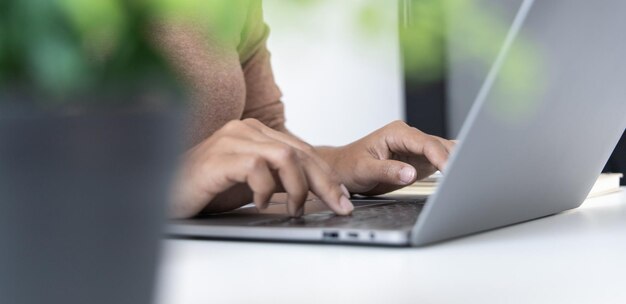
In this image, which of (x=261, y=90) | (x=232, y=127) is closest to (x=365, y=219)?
(x=232, y=127)

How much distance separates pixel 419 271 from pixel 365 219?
0.20 metres

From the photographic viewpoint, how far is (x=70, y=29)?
6.0 inches

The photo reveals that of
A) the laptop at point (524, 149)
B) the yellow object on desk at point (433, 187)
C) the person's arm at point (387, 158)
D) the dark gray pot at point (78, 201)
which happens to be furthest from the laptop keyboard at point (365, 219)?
the dark gray pot at point (78, 201)

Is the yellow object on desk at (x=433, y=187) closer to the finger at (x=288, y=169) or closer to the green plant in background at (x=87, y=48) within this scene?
the finger at (x=288, y=169)

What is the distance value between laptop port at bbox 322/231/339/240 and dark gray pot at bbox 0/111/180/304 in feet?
1.31

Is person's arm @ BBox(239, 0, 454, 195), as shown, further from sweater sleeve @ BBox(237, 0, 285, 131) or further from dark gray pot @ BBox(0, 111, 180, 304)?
dark gray pot @ BBox(0, 111, 180, 304)

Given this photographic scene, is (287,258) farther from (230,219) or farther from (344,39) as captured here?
(344,39)

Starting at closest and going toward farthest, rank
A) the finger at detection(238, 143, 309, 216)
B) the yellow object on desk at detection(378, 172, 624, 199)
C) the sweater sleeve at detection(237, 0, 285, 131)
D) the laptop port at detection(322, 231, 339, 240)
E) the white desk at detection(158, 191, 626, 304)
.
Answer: the white desk at detection(158, 191, 626, 304) < the laptop port at detection(322, 231, 339, 240) < the finger at detection(238, 143, 309, 216) < the yellow object on desk at detection(378, 172, 624, 199) < the sweater sleeve at detection(237, 0, 285, 131)

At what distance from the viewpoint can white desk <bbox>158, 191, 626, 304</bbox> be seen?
15.9 inches

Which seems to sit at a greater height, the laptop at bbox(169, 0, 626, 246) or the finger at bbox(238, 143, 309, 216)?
the laptop at bbox(169, 0, 626, 246)

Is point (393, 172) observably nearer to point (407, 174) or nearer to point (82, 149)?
point (407, 174)

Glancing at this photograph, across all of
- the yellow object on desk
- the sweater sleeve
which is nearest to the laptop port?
the yellow object on desk

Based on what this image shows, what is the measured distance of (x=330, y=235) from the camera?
598 millimetres

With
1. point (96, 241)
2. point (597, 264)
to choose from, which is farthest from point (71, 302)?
point (597, 264)
